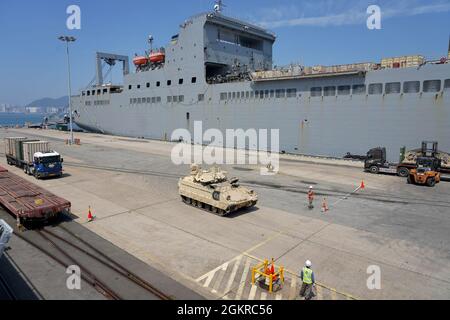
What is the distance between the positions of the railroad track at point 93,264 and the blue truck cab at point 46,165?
10.5 metres

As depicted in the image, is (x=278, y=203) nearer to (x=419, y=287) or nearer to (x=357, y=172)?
(x=419, y=287)

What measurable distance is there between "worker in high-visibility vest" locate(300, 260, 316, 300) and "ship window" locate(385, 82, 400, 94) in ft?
81.6

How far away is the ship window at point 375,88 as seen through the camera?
28219 mm

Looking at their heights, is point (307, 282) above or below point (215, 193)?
below

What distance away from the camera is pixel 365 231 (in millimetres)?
13141

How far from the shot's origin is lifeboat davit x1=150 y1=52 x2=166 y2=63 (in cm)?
4819

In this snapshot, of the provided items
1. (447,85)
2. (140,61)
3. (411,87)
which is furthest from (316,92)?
(140,61)

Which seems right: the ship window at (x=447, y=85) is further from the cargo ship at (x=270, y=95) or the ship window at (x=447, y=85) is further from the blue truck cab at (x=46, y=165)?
the blue truck cab at (x=46, y=165)

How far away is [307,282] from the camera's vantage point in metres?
8.05

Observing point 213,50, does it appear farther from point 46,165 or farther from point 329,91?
point 46,165

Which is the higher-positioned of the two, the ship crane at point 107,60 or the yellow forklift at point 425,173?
the ship crane at point 107,60

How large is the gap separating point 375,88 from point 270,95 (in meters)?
11.5

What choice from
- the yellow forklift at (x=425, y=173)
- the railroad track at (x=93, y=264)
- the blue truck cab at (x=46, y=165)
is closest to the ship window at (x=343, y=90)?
the yellow forklift at (x=425, y=173)
